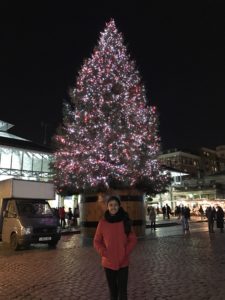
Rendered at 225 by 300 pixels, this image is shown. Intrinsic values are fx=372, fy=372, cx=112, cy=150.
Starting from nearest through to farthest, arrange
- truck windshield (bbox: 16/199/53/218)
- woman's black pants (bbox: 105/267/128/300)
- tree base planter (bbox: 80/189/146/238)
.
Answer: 1. woman's black pants (bbox: 105/267/128/300)
2. truck windshield (bbox: 16/199/53/218)
3. tree base planter (bbox: 80/189/146/238)

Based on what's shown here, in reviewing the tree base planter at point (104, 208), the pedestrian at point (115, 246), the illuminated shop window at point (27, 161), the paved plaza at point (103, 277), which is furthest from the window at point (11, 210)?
the illuminated shop window at point (27, 161)

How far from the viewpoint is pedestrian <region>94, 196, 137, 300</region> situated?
4852 mm

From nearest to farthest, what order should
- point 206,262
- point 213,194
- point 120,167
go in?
point 206,262
point 120,167
point 213,194

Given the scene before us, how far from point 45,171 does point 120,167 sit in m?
17.7

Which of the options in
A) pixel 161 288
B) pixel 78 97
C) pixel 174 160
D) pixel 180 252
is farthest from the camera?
pixel 174 160

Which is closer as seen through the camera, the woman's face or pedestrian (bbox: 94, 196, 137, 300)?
pedestrian (bbox: 94, 196, 137, 300)

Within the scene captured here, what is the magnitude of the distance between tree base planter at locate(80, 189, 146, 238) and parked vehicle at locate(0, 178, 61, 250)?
10.8 feet

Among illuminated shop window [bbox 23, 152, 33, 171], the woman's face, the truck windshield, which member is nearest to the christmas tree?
Result: the truck windshield

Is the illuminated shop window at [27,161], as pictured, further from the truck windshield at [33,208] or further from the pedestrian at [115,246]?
the pedestrian at [115,246]

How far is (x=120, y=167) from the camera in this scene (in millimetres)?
20531

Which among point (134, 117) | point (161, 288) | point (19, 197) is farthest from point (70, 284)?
point (134, 117)

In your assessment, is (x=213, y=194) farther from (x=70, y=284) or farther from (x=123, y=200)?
(x=70, y=284)

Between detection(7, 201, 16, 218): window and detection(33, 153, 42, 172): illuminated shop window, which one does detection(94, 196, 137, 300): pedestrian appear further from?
detection(33, 153, 42, 172): illuminated shop window

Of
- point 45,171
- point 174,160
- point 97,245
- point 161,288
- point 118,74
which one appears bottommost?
point 161,288
